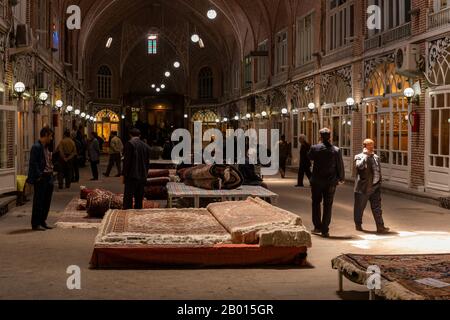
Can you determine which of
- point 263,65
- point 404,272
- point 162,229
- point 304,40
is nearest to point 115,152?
point 304,40

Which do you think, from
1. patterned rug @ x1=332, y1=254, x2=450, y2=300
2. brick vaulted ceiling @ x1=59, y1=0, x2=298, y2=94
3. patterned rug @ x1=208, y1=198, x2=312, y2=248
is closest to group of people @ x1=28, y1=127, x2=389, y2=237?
patterned rug @ x1=208, y1=198, x2=312, y2=248

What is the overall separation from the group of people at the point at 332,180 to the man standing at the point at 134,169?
8.51ft

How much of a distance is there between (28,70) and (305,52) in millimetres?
12410

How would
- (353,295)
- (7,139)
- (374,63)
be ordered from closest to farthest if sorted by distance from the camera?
(353,295), (7,139), (374,63)

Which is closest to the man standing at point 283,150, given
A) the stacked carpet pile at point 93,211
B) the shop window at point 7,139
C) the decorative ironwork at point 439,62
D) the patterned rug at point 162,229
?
the decorative ironwork at point 439,62

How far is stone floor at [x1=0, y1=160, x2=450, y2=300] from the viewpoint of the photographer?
22.1 feet

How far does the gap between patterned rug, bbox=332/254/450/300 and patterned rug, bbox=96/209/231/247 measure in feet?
6.42

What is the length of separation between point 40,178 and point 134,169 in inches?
56.1

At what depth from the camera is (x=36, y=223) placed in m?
11.1

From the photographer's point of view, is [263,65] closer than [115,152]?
No

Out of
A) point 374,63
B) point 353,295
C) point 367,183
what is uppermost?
point 374,63

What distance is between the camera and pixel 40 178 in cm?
1098

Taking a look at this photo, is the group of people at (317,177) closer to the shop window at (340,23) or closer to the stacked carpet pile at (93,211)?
the stacked carpet pile at (93,211)

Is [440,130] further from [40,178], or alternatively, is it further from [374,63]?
[40,178]
